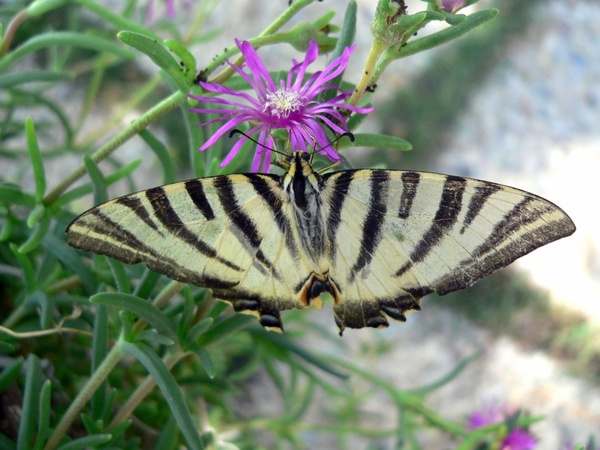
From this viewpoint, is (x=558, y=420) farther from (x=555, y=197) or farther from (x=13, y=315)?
(x=13, y=315)

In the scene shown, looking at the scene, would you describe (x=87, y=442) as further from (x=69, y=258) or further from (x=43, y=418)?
(x=69, y=258)

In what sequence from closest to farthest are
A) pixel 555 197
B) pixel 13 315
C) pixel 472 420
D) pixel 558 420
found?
pixel 13 315
pixel 472 420
pixel 558 420
pixel 555 197

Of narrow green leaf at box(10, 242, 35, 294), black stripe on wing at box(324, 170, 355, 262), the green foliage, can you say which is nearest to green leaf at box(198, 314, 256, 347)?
the green foliage

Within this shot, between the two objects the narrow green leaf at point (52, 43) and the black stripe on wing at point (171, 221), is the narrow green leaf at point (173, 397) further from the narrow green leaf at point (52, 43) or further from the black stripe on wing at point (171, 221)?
the narrow green leaf at point (52, 43)

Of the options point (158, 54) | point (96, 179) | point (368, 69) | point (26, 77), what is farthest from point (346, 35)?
point (26, 77)

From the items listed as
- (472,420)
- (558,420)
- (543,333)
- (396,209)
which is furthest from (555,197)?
(396,209)

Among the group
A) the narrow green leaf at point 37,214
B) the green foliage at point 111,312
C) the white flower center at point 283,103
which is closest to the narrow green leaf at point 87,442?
the green foliage at point 111,312

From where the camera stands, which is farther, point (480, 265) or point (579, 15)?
point (579, 15)
